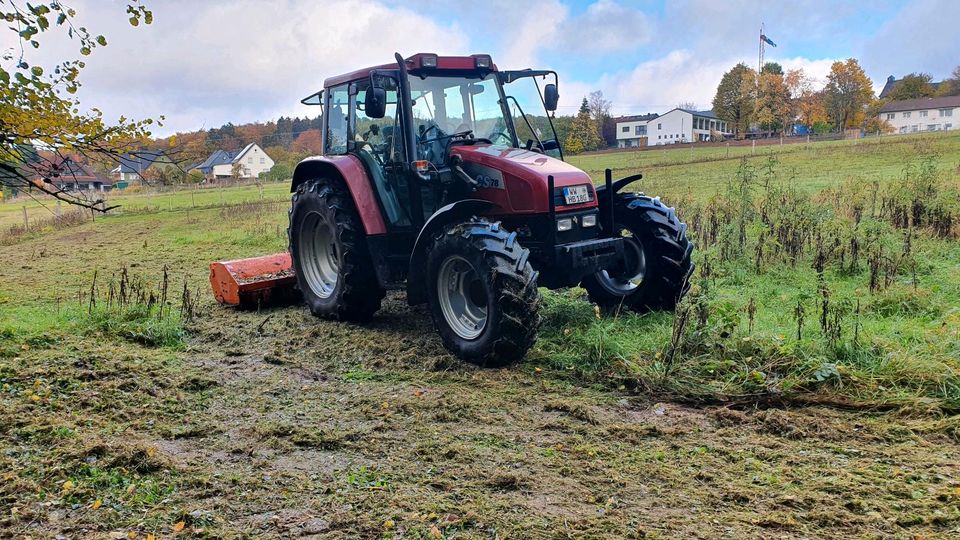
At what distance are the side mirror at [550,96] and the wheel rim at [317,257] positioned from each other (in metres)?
2.68

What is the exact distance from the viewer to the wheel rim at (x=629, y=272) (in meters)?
6.17

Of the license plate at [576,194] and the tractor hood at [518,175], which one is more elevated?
the tractor hood at [518,175]

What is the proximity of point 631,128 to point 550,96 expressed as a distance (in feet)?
291

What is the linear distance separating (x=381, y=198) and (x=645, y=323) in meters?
2.67

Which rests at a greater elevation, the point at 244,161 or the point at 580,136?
the point at 244,161

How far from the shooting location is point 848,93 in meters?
58.2

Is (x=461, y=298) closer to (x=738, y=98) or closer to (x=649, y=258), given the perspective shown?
(x=649, y=258)

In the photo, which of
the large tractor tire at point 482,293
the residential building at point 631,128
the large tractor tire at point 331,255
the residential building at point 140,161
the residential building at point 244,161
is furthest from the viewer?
the residential building at point 631,128

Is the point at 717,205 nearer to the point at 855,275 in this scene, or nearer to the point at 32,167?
the point at 855,275

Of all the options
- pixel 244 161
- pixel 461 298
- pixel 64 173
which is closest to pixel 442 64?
pixel 461 298

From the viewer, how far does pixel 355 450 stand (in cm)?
387

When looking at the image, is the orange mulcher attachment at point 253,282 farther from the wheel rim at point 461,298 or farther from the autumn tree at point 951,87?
the autumn tree at point 951,87

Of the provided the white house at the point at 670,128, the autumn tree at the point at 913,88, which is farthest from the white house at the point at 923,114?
the white house at the point at 670,128

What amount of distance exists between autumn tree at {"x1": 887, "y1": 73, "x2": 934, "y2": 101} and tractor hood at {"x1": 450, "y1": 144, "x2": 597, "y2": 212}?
9492 cm
